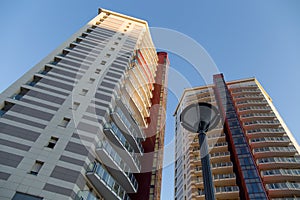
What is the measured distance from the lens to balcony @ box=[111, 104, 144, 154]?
2296 centimetres

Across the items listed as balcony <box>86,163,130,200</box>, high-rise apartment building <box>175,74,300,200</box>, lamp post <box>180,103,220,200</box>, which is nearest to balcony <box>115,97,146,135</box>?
balcony <box>86,163,130,200</box>

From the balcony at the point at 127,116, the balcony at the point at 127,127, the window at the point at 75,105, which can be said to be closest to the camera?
the window at the point at 75,105

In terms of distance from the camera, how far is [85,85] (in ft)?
80.4

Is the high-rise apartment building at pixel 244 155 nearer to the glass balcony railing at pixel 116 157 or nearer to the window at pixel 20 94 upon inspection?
the glass balcony railing at pixel 116 157

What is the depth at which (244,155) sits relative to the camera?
39.2 meters

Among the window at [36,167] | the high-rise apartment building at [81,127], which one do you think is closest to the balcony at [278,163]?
the high-rise apartment building at [81,127]

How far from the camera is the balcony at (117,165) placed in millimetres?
18953

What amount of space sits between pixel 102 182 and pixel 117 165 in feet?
9.27

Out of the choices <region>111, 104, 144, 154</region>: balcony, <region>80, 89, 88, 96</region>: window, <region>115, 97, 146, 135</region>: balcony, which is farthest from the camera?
<region>115, 97, 146, 135</region>: balcony

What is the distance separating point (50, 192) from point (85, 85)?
12754 mm

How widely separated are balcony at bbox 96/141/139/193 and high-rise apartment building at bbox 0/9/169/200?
86 mm

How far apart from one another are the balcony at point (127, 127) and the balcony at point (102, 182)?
5426 millimetres

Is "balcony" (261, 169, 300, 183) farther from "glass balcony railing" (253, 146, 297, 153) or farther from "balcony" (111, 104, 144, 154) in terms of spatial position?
"balcony" (111, 104, 144, 154)

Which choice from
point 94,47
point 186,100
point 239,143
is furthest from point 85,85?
point 186,100
